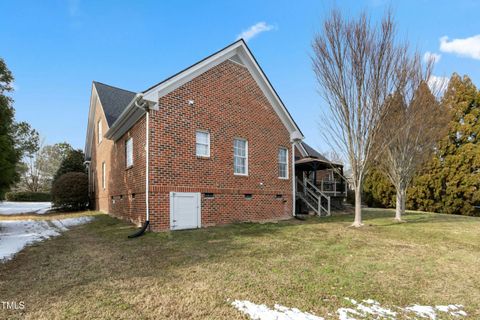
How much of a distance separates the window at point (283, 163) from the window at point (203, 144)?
4115mm

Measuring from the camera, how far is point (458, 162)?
1888 centimetres

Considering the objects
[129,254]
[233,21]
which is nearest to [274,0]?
[233,21]

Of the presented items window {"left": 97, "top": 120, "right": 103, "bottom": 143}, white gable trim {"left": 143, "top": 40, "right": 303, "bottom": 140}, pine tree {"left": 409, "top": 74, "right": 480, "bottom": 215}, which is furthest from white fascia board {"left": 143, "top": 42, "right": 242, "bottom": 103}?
pine tree {"left": 409, "top": 74, "right": 480, "bottom": 215}

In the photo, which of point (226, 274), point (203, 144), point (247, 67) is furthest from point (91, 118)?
point (226, 274)

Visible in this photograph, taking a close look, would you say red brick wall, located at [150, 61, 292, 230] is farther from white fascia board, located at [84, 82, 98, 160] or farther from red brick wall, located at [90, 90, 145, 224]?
white fascia board, located at [84, 82, 98, 160]

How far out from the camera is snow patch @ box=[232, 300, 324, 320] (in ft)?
10.1

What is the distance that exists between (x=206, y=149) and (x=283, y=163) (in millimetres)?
4532

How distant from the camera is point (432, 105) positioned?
11.9 m

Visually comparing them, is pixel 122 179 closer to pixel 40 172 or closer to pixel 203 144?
pixel 203 144

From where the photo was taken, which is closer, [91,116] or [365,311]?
[365,311]

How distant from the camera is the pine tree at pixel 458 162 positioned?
18547mm

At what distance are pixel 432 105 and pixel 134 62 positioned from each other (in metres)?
14.4

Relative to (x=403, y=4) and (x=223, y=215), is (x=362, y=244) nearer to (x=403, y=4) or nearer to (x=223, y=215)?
(x=223, y=215)

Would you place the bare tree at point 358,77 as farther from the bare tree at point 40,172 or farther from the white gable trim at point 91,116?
the bare tree at point 40,172
